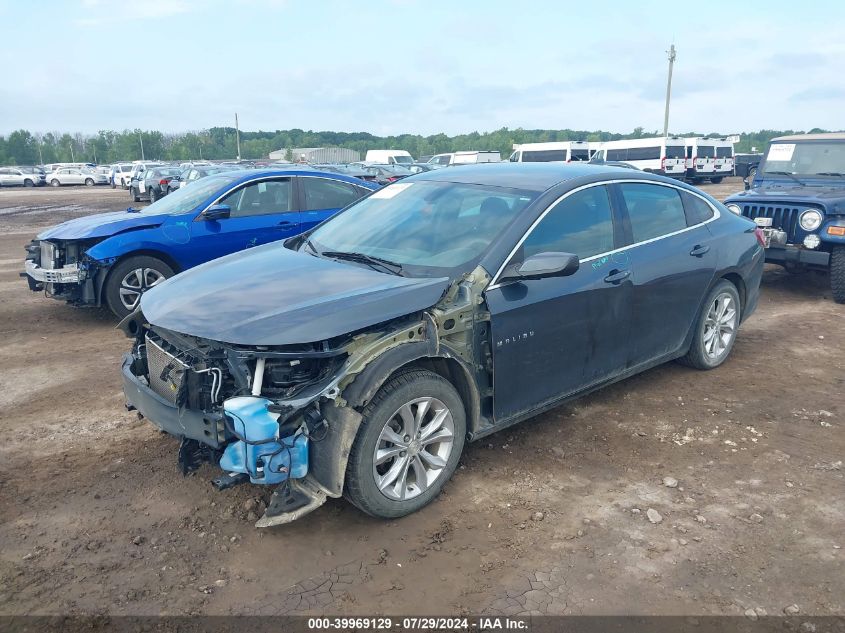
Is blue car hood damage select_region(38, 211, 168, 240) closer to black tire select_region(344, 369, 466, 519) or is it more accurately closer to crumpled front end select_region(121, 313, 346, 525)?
crumpled front end select_region(121, 313, 346, 525)

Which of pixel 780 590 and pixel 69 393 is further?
pixel 69 393

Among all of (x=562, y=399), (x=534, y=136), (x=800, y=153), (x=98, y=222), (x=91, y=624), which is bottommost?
(x=91, y=624)

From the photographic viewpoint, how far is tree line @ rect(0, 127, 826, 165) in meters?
80.1

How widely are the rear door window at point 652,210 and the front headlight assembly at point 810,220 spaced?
12.5 ft

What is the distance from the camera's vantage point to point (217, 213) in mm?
7418

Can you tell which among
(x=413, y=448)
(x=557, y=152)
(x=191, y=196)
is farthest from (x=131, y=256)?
(x=557, y=152)

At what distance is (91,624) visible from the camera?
2.73m

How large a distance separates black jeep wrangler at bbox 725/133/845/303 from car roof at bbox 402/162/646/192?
10.8 ft

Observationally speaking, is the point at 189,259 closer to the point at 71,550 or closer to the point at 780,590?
the point at 71,550

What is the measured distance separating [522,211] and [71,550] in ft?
10.0

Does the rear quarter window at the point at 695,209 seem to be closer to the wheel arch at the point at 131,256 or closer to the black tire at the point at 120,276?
the wheel arch at the point at 131,256

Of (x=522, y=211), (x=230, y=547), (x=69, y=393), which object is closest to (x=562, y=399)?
(x=522, y=211)

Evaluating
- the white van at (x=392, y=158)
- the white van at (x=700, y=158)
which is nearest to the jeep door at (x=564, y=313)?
the white van at (x=700, y=158)

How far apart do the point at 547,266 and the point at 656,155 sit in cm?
3206
